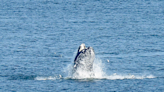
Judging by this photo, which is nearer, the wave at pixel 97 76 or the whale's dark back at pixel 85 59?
the whale's dark back at pixel 85 59

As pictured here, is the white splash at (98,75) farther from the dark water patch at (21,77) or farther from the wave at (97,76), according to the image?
the dark water patch at (21,77)

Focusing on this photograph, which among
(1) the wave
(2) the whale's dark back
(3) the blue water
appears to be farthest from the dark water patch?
(2) the whale's dark back

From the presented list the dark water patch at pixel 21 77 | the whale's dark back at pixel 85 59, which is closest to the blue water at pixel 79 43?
the dark water patch at pixel 21 77

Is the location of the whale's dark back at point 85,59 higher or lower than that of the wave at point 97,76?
higher

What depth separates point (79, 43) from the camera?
73.1 m

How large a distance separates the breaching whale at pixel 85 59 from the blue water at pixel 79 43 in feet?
3.19

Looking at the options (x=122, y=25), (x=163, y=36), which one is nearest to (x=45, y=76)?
(x=163, y=36)

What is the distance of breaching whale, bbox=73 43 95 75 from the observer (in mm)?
49781

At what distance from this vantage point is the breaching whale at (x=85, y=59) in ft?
163

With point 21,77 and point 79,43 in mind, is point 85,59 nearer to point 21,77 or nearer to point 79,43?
point 21,77

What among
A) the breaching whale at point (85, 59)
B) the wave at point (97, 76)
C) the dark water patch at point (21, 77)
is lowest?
the wave at point (97, 76)

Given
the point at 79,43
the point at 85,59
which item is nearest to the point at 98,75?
the point at 85,59

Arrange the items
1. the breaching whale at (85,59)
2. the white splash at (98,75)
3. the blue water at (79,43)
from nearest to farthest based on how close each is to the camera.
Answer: the blue water at (79,43) < the breaching whale at (85,59) < the white splash at (98,75)

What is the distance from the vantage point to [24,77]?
170 ft
